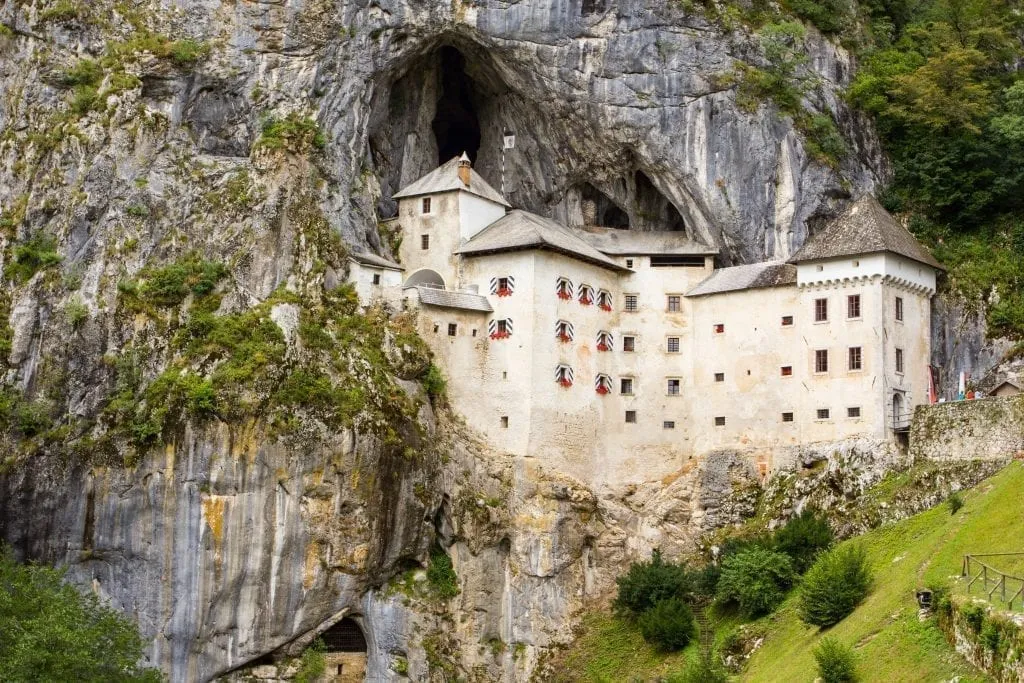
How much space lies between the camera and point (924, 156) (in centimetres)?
7606

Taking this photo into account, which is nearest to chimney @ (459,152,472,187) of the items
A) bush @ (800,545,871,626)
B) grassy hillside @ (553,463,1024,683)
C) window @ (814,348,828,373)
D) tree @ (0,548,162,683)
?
window @ (814,348,828,373)

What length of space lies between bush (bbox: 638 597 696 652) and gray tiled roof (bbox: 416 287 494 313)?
1555 cm

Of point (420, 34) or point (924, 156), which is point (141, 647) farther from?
point (924, 156)

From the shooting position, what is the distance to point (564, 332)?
7069cm

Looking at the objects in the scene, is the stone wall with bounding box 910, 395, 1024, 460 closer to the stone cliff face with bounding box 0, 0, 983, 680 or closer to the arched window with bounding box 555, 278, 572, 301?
the stone cliff face with bounding box 0, 0, 983, 680

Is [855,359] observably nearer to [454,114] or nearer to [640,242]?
[640,242]

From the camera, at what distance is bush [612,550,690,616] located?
65.3 m

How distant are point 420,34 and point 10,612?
32.4 metres

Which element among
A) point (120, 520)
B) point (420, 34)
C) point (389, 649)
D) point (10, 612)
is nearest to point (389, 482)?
point (389, 649)

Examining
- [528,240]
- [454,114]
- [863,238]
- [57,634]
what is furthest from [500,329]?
[57,634]

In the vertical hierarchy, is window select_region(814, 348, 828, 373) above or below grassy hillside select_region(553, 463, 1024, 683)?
above

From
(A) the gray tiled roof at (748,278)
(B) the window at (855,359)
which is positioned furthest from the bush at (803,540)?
(A) the gray tiled roof at (748,278)

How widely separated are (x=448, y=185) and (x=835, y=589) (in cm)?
2912

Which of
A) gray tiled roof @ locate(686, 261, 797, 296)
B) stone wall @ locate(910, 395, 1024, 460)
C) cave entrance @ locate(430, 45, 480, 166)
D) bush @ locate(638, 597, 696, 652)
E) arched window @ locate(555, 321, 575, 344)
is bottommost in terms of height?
bush @ locate(638, 597, 696, 652)
